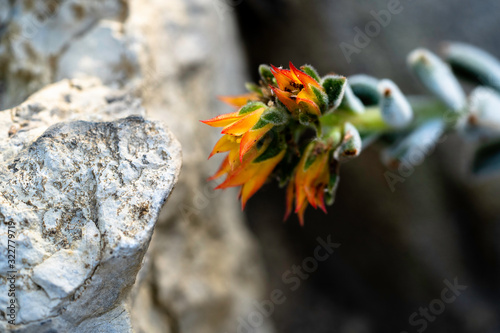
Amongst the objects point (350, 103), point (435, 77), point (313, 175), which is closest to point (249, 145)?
point (313, 175)

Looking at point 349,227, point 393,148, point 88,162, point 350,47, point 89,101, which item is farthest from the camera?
point 349,227

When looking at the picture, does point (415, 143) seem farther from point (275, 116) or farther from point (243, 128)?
point (243, 128)

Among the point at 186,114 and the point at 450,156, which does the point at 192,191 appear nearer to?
the point at 186,114

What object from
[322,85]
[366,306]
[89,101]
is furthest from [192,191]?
[366,306]

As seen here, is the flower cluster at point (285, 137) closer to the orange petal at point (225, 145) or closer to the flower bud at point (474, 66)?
the orange petal at point (225, 145)

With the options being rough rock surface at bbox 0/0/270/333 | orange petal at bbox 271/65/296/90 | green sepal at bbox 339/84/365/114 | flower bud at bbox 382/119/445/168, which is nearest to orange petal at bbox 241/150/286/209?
orange petal at bbox 271/65/296/90

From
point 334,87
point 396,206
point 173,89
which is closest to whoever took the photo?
point 334,87
